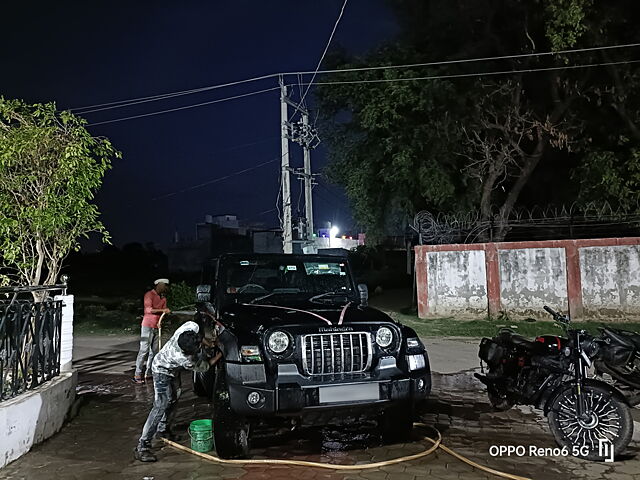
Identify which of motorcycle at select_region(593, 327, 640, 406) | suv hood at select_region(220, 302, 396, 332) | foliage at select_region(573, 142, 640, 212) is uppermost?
foliage at select_region(573, 142, 640, 212)

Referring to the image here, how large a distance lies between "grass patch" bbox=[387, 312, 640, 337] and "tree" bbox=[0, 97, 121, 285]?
8.67 m

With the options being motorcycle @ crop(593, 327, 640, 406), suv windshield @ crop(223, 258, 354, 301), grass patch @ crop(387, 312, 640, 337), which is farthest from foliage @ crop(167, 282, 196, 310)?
motorcycle @ crop(593, 327, 640, 406)

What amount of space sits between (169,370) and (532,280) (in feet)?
38.9

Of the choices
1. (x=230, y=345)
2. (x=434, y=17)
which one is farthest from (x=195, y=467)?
(x=434, y=17)

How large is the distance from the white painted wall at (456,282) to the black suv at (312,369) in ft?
33.8

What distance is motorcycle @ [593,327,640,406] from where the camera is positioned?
5.24 metres

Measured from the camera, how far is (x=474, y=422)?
6.15 meters

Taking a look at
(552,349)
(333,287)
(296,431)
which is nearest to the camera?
(552,349)

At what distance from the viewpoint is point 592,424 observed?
4.85 m

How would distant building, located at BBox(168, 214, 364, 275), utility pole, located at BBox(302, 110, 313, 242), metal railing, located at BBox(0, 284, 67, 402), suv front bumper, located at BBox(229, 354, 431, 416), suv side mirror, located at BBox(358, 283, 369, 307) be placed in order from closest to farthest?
suv front bumper, located at BBox(229, 354, 431, 416), metal railing, located at BBox(0, 284, 67, 402), suv side mirror, located at BBox(358, 283, 369, 307), utility pole, located at BBox(302, 110, 313, 242), distant building, located at BBox(168, 214, 364, 275)

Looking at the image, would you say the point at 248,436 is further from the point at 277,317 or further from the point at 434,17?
the point at 434,17

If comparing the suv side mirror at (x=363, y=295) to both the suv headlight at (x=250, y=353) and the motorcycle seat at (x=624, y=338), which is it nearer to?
the suv headlight at (x=250, y=353)

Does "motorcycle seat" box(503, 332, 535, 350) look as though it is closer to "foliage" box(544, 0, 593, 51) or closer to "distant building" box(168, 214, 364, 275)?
"foliage" box(544, 0, 593, 51)

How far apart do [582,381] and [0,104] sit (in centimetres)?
692
